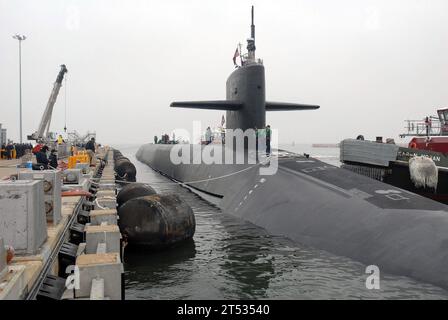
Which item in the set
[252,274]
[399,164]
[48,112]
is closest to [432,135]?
[399,164]

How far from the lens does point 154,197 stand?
10.2 meters

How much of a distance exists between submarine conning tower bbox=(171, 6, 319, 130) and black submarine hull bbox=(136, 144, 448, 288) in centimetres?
241

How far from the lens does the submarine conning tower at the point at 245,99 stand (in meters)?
16.7

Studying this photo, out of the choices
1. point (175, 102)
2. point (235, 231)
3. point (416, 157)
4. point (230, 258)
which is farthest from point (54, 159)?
point (416, 157)

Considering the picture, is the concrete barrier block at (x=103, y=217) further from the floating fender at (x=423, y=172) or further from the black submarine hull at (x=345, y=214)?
the floating fender at (x=423, y=172)

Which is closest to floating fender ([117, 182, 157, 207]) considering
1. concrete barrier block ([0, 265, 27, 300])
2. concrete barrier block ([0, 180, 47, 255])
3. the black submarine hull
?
the black submarine hull

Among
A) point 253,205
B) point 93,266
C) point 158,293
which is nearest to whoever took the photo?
point 93,266

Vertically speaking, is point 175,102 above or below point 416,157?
above

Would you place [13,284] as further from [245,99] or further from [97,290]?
[245,99]

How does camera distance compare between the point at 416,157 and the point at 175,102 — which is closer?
the point at 416,157

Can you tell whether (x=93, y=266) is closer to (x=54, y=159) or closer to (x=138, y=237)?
(x=138, y=237)

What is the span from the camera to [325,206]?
10.3 metres

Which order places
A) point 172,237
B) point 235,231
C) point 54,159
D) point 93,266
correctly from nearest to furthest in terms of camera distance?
point 93,266, point 172,237, point 235,231, point 54,159

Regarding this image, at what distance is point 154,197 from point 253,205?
3.65 meters
